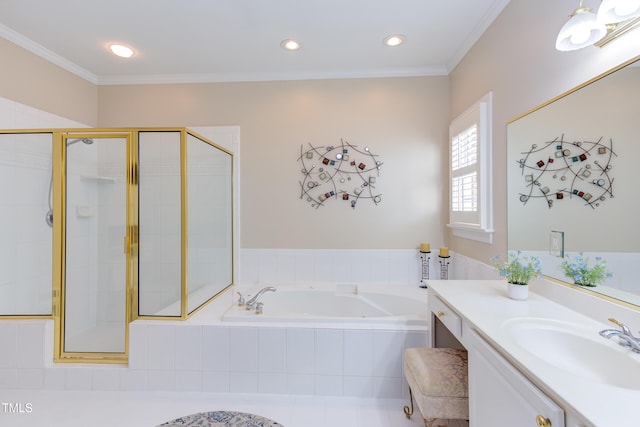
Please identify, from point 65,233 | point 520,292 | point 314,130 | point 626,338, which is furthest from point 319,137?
point 626,338

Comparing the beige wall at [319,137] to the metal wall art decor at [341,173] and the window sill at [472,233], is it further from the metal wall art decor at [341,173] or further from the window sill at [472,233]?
the window sill at [472,233]

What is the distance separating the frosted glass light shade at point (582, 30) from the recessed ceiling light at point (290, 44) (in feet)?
5.93

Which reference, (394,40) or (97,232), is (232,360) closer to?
(97,232)

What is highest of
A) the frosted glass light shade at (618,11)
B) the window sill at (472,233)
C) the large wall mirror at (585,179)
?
the frosted glass light shade at (618,11)

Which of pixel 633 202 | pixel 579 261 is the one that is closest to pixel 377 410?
pixel 579 261

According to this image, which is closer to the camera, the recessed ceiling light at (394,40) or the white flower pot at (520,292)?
the white flower pot at (520,292)

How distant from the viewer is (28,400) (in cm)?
186

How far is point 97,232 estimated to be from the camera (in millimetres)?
2186

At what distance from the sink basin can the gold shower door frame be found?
230 centimetres

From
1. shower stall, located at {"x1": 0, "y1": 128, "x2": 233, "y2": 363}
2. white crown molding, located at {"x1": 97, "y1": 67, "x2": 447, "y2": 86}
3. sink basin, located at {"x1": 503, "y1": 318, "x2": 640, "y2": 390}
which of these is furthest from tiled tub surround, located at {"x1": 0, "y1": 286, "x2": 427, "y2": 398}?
white crown molding, located at {"x1": 97, "y1": 67, "x2": 447, "y2": 86}

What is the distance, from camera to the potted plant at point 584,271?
120cm

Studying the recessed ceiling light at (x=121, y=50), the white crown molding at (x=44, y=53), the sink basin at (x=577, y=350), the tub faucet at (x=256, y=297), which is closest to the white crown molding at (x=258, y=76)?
the white crown molding at (x=44, y=53)

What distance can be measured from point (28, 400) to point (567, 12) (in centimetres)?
380

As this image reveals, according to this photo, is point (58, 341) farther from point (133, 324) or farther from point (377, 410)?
point (377, 410)
